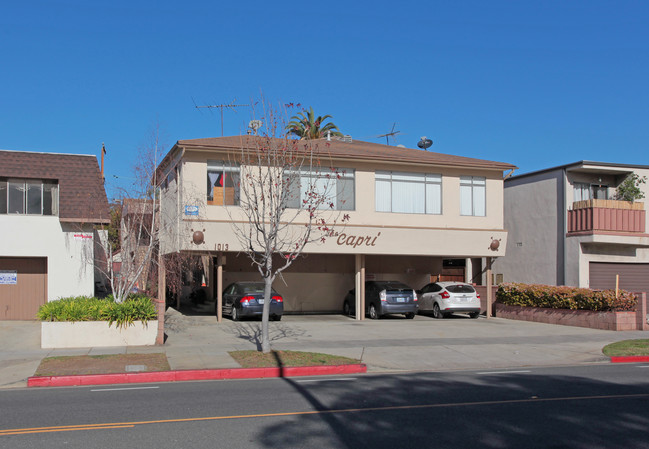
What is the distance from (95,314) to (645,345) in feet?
48.4

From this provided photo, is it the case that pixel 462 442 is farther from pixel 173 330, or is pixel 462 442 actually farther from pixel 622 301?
pixel 622 301

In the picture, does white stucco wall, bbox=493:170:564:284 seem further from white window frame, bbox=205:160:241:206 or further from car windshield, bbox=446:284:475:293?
white window frame, bbox=205:160:241:206

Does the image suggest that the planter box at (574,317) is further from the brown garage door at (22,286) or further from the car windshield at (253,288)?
the brown garage door at (22,286)

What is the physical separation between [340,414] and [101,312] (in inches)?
373

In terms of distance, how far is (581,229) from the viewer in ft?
90.5

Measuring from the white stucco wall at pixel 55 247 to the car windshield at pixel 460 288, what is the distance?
13.8 m

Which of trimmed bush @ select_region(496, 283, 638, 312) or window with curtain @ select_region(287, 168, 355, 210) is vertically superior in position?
window with curtain @ select_region(287, 168, 355, 210)

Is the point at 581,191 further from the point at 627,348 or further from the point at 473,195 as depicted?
the point at 627,348

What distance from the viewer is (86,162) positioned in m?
21.8

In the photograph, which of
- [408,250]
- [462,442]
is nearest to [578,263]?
[408,250]

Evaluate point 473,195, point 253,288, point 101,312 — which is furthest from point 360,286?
point 101,312

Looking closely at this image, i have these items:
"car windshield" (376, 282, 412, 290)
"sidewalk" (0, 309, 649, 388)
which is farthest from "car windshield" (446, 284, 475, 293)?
"car windshield" (376, 282, 412, 290)

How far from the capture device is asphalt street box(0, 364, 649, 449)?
7434 millimetres

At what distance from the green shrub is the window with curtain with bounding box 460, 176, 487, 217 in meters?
14.5
